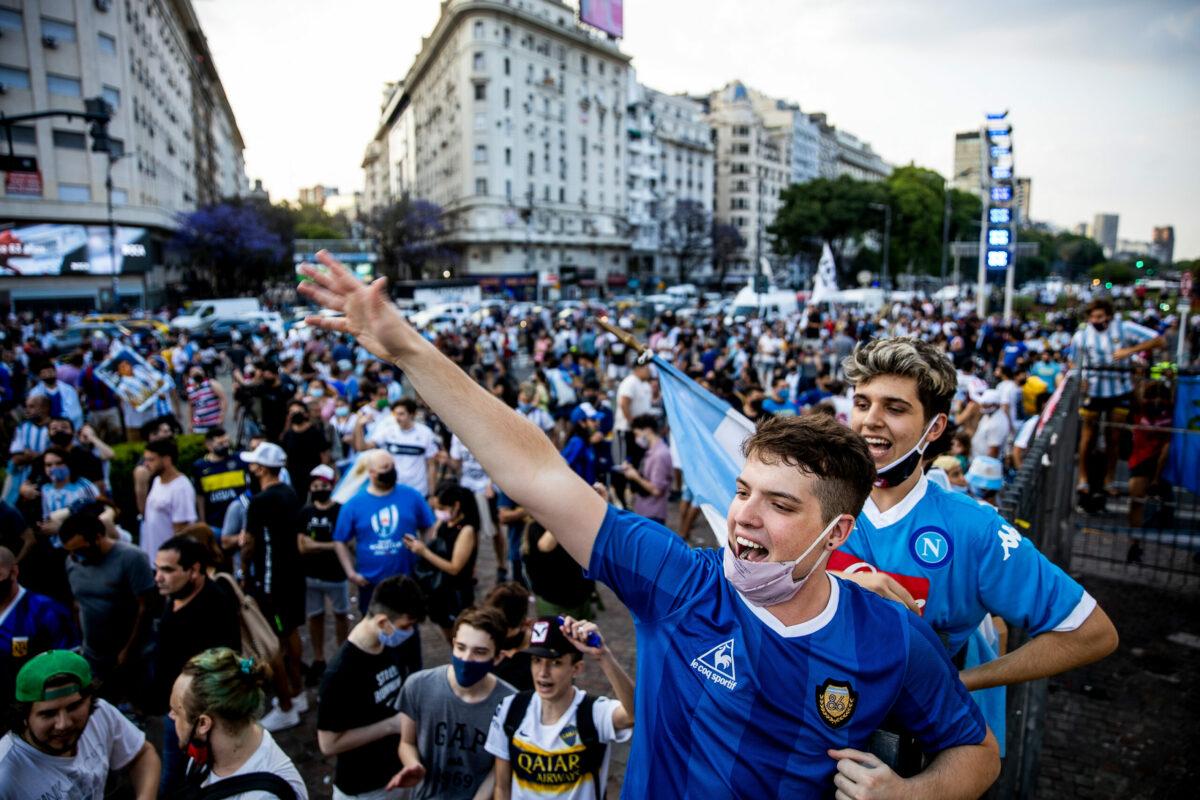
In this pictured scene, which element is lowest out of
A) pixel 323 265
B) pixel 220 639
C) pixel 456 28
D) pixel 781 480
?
pixel 220 639

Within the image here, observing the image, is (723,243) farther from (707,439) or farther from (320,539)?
(707,439)

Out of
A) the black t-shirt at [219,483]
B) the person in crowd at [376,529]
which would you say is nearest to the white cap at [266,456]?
the person in crowd at [376,529]

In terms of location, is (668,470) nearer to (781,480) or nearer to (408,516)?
(408,516)

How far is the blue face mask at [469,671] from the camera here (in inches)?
135

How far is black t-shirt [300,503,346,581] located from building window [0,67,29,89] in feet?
149

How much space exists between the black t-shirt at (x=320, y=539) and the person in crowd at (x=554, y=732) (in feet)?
10.8

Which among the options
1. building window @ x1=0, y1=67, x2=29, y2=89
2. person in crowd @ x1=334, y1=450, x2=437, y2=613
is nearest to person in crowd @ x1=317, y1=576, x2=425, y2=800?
person in crowd @ x1=334, y1=450, x2=437, y2=613

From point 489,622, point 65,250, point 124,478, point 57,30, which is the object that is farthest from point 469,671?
point 57,30

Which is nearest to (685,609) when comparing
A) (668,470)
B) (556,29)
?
(668,470)

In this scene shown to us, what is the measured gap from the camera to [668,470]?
7574mm

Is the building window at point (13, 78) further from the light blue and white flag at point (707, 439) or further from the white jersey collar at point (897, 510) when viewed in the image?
the white jersey collar at point (897, 510)

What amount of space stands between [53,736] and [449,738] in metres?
1.68

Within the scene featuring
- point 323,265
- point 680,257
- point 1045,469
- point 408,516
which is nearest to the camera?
point 323,265

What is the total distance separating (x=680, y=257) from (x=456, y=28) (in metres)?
35.1
